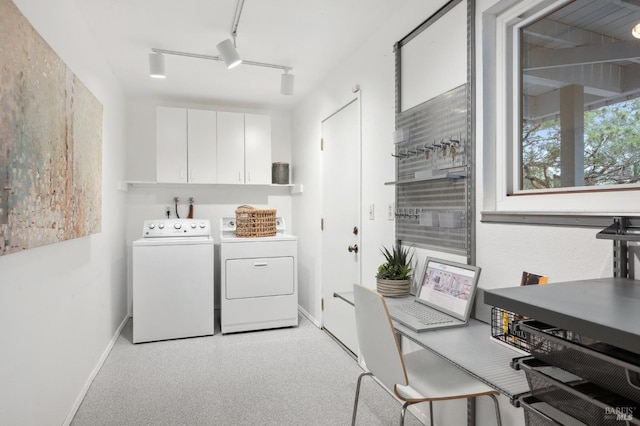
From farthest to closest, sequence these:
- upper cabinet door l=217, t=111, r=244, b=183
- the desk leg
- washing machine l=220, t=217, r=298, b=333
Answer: upper cabinet door l=217, t=111, r=244, b=183, washing machine l=220, t=217, r=298, b=333, the desk leg

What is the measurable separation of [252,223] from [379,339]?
248cm

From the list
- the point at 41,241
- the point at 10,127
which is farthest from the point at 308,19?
the point at 41,241

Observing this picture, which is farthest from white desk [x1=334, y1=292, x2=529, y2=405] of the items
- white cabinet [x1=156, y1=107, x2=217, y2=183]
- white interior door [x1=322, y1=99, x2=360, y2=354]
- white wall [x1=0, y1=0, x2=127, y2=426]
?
white cabinet [x1=156, y1=107, x2=217, y2=183]

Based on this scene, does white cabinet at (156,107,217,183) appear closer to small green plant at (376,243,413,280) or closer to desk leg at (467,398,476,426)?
small green plant at (376,243,413,280)

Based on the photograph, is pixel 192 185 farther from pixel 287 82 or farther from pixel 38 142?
pixel 38 142

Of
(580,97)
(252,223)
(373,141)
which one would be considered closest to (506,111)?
(580,97)

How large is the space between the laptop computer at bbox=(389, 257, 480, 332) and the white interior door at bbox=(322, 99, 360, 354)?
1.02m

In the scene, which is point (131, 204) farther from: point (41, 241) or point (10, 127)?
point (10, 127)

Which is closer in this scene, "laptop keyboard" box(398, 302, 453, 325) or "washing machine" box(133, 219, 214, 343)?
"laptop keyboard" box(398, 302, 453, 325)

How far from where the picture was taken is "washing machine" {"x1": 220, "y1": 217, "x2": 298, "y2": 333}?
3664mm

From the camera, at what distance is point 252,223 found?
3844mm

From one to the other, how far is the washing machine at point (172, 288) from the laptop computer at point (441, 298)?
226 centimetres

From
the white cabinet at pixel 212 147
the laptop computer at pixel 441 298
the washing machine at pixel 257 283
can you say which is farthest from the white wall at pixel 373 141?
the white cabinet at pixel 212 147

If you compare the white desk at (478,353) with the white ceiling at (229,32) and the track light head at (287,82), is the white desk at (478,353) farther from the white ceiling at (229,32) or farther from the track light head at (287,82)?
the track light head at (287,82)
